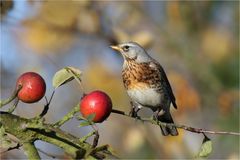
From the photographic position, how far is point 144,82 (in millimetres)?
4562

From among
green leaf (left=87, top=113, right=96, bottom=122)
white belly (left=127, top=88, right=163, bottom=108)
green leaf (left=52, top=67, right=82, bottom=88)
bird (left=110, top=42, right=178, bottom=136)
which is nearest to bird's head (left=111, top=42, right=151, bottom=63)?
bird (left=110, top=42, right=178, bottom=136)

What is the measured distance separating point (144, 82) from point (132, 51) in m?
0.30

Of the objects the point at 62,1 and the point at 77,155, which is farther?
the point at 62,1

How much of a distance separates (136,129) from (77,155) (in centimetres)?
310

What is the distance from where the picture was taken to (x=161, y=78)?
4.63m

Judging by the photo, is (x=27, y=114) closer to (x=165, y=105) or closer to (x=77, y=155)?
(x=165, y=105)

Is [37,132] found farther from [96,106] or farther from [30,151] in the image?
[96,106]

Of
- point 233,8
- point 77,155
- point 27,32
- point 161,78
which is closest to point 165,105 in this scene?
point 161,78

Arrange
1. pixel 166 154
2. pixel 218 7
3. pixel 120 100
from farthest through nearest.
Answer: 1. pixel 218 7
2. pixel 120 100
3. pixel 166 154

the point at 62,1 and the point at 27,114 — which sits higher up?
the point at 62,1

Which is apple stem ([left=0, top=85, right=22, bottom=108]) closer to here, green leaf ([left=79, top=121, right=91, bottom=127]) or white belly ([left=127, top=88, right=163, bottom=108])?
green leaf ([left=79, top=121, right=91, bottom=127])

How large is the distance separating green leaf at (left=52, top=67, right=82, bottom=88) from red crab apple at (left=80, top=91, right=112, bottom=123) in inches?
2.9

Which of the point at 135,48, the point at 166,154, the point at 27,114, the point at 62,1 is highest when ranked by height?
the point at 62,1

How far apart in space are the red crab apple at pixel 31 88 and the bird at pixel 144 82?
8.36ft
